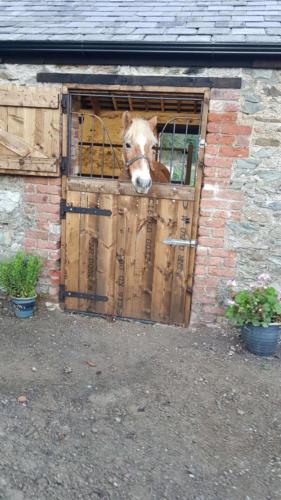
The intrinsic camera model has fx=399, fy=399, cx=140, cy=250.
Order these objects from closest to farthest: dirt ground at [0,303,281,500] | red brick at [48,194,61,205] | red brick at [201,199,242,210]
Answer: dirt ground at [0,303,281,500], red brick at [201,199,242,210], red brick at [48,194,61,205]

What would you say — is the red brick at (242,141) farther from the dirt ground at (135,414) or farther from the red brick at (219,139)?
the dirt ground at (135,414)

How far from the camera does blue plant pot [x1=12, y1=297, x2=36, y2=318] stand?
4949 millimetres

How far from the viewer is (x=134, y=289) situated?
16.5ft

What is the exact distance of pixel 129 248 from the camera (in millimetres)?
4941

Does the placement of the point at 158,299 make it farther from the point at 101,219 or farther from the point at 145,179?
the point at 145,179

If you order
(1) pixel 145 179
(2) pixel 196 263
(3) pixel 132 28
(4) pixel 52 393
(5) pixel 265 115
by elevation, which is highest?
(3) pixel 132 28

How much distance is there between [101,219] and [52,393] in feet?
7.05

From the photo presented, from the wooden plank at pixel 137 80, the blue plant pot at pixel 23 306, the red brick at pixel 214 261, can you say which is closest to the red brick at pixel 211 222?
the red brick at pixel 214 261

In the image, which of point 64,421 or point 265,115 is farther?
point 265,115

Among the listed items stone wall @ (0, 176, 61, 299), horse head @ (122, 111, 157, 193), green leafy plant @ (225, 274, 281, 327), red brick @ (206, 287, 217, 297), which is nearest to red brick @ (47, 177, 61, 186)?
stone wall @ (0, 176, 61, 299)

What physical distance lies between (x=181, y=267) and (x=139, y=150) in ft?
4.79

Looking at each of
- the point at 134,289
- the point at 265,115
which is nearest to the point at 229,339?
the point at 134,289

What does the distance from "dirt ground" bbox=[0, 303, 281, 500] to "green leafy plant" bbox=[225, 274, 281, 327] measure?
428mm

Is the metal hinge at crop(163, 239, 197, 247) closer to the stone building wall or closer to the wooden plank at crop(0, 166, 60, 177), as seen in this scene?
the stone building wall
